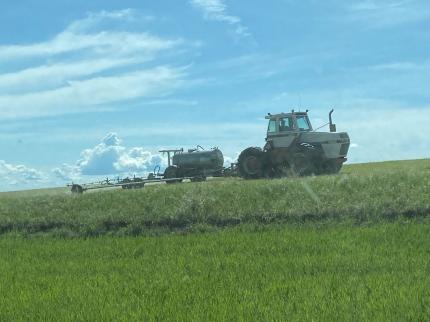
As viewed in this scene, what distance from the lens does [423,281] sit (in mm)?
9625

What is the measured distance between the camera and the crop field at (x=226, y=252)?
343 inches

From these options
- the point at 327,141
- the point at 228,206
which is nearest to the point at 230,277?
the point at 228,206

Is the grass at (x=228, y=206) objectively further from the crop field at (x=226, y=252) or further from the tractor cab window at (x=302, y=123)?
the tractor cab window at (x=302, y=123)

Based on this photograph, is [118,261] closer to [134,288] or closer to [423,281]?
[134,288]

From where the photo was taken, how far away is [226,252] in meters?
14.1

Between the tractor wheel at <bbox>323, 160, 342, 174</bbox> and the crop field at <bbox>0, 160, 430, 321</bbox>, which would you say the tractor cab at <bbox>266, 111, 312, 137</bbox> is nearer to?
the tractor wheel at <bbox>323, 160, 342, 174</bbox>

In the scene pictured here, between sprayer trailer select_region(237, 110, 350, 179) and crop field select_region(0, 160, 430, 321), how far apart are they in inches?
276

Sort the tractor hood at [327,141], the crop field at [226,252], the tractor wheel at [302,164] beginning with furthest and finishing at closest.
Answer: the tractor hood at [327,141] < the tractor wheel at [302,164] < the crop field at [226,252]

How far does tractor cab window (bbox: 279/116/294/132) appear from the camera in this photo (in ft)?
100

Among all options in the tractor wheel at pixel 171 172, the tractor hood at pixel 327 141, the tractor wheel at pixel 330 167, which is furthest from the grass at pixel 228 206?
the tractor wheel at pixel 171 172

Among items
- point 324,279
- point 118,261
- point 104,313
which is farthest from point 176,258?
point 104,313

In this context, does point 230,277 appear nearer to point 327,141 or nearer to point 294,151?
point 294,151

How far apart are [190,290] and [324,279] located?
6.84 ft

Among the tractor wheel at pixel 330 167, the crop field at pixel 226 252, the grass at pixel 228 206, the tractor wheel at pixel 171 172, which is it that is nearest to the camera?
the crop field at pixel 226 252
